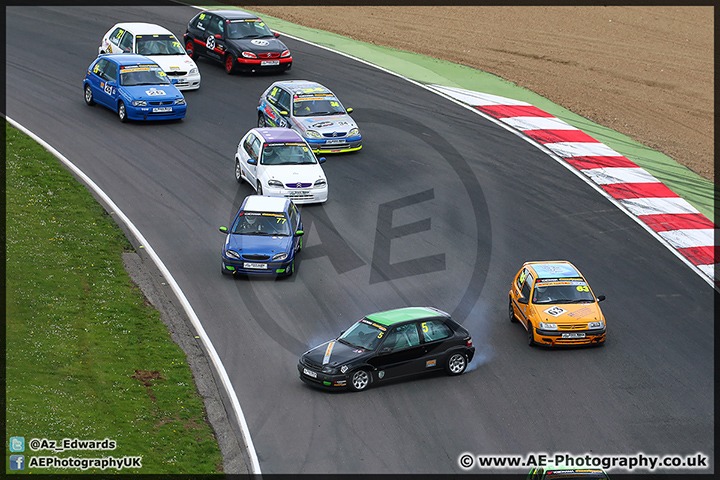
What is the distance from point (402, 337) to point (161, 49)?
19.4 m

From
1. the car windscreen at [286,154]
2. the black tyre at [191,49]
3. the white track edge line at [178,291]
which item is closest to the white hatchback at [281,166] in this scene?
the car windscreen at [286,154]

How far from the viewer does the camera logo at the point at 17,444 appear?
13.2 m

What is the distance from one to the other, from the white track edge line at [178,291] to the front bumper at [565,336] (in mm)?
6542

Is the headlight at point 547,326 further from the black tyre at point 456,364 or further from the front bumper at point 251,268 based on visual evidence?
the front bumper at point 251,268

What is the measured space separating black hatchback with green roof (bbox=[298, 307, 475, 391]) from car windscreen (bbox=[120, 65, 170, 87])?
611 inches

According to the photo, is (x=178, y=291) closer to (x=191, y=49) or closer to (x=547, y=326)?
(x=547, y=326)

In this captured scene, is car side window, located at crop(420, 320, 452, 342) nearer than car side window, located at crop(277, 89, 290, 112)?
Yes

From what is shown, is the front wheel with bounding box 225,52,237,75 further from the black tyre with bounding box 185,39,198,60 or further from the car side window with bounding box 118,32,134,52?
the car side window with bounding box 118,32,134,52

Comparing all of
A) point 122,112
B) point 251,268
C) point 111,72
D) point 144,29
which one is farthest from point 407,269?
point 144,29

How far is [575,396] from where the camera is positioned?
16.8 meters

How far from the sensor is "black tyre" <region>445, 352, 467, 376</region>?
1753 centimetres

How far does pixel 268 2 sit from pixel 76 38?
11667 mm

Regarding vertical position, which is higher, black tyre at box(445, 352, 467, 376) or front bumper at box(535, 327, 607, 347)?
front bumper at box(535, 327, 607, 347)

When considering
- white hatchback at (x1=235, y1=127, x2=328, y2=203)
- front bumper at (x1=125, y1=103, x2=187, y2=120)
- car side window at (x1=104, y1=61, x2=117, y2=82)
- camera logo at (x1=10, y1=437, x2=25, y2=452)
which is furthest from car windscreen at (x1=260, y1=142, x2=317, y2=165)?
camera logo at (x1=10, y1=437, x2=25, y2=452)
